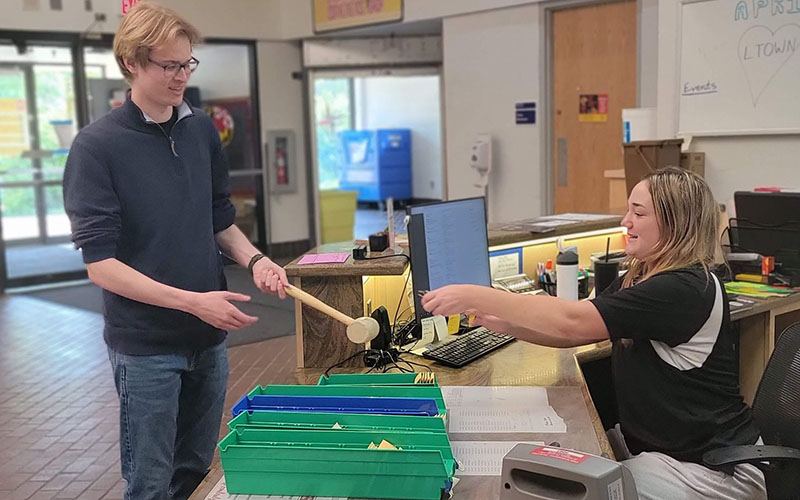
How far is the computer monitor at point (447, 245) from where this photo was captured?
8.95 ft

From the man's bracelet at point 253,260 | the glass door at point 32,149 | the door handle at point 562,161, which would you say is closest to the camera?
the man's bracelet at point 253,260

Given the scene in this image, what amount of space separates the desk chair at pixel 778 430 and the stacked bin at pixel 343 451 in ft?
2.74

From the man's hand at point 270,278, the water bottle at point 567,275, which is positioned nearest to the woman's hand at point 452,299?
the man's hand at point 270,278

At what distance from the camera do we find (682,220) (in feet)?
7.36

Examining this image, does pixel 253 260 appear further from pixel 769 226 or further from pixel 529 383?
pixel 769 226

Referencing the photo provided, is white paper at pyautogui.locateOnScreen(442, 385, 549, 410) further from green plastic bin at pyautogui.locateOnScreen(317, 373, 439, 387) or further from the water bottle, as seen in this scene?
the water bottle

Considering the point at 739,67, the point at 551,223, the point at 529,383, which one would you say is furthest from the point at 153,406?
the point at 739,67

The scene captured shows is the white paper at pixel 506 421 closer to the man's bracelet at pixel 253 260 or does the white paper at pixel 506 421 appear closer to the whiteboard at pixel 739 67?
the man's bracelet at pixel 253 260

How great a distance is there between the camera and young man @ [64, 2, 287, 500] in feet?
6.82

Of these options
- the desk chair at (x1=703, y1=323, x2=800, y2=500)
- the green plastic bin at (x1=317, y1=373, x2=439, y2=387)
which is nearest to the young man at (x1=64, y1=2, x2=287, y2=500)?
the green plastic bin at (x1=317, y1=373, x2=439, y2=387)

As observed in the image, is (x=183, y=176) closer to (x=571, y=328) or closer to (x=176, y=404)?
(x=176, y=404)

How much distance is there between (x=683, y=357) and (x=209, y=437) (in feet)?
4.68

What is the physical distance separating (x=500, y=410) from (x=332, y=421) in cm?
55

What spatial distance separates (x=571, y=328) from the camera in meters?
2.17
